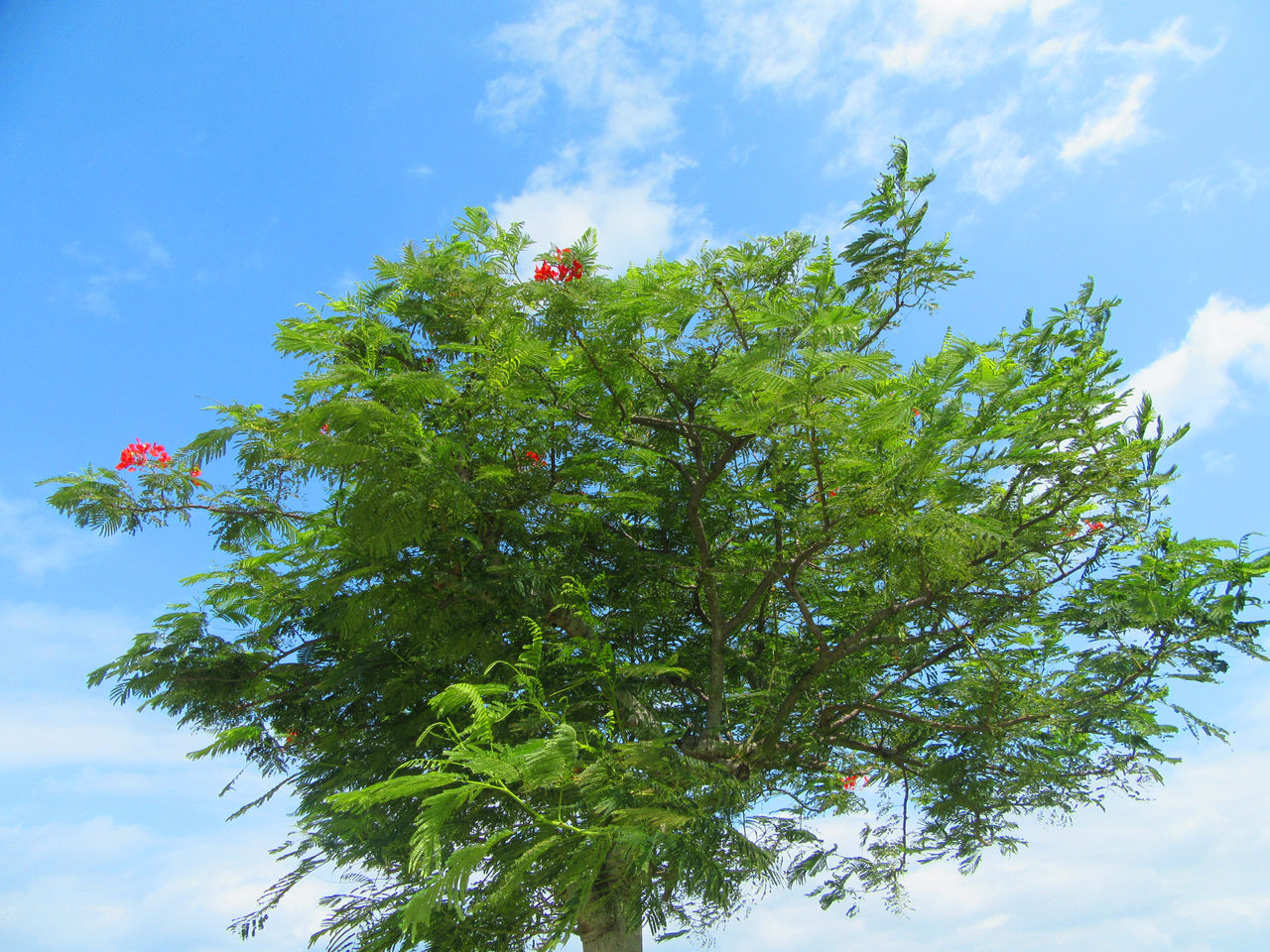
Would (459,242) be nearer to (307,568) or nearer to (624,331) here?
(624,331)

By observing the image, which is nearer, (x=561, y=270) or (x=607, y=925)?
(x=561, y=270)

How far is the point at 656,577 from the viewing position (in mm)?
6875

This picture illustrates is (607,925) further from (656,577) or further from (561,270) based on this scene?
(561,270)

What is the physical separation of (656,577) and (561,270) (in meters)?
2.55

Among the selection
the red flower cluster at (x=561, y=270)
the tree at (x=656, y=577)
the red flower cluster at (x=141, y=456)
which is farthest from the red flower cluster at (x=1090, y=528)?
the red flower cluster at (x=141, y=456)

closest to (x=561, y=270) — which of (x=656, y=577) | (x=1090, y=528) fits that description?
(x=656, y=577)

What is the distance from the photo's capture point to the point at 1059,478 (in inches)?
234

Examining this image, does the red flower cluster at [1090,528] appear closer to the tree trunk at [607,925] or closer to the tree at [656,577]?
the tree at [656,577]

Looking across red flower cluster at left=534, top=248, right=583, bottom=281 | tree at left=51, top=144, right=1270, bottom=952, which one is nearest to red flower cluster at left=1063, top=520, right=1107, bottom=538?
tree at left=51, top=144, right=1270, bottom=952

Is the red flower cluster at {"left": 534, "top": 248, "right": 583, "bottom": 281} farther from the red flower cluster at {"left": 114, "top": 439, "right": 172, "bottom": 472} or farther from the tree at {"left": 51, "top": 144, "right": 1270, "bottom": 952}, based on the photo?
the red flower cluster at {"left": 114, "top": 439, "right": 172, "bottom": 472}

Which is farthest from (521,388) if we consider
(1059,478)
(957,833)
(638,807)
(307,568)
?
(957,833)

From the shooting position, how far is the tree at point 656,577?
470 centimetres

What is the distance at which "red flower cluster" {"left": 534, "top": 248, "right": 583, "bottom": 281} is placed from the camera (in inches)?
229

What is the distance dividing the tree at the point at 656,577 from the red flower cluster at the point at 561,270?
31mm
